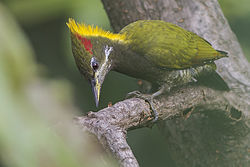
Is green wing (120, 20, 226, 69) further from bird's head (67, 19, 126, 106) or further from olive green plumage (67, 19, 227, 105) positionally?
bird's head (67, 19, 126, 106)

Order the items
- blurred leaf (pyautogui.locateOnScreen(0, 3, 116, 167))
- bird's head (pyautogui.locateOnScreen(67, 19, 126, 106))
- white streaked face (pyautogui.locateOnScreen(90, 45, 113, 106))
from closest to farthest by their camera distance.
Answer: blurred leaf (pyautogui.locateOnScreen(0, 3, 116, 167)), bird's head (pyautogui.locateOnScreen(67, 19, 126, 106)), white streaked face (pyautogui.locateOnScreen(90, 45, 113, 106))

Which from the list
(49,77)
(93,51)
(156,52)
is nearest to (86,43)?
(93,51)

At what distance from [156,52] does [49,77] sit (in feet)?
9.88

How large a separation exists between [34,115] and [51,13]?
4234 mm

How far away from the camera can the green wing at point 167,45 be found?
11.7ft

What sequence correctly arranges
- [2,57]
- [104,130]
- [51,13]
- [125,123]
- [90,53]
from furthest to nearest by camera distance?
1. [51,13]
2. [90,53]
3. [125,123]
4. [104,130]
5. [2,57]

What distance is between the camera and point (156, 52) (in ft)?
11.7

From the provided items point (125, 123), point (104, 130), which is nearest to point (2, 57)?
point (104, 130)

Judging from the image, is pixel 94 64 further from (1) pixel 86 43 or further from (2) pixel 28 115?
→ (2) pixel 28 115

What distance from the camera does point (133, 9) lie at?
12.6 ft

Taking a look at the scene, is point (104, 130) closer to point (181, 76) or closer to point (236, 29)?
point (181, 76)

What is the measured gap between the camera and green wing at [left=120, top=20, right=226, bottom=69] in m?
3.58

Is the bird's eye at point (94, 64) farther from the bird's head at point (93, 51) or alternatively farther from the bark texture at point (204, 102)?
the bark texture at point (204, 102)

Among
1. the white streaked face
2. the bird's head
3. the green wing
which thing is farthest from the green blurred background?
the green wing
